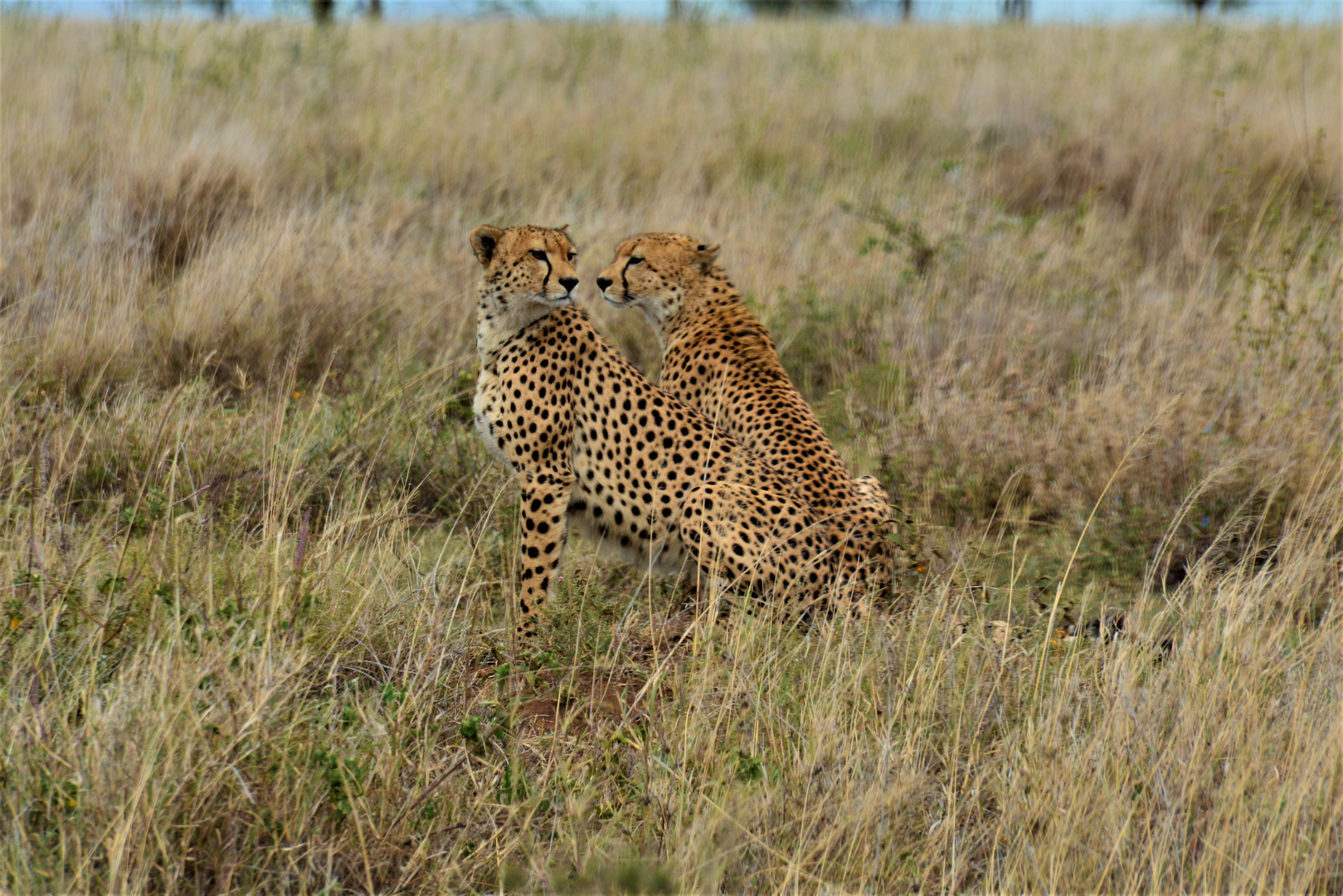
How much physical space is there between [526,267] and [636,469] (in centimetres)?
61

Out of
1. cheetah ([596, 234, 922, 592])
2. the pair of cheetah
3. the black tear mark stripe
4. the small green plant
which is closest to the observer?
the pair of cheetah

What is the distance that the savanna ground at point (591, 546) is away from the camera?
2.16 m

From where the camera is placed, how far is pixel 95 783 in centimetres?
→ 199

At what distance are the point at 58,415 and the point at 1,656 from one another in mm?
1435


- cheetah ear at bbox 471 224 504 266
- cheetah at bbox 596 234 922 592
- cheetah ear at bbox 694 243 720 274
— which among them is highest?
cheetah ear at bbox 471 224 504 266

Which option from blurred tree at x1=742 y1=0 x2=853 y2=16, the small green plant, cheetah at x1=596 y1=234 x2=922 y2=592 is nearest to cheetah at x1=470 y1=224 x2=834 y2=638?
cheetah at x1=596 y1=234 x2=922 y2=592

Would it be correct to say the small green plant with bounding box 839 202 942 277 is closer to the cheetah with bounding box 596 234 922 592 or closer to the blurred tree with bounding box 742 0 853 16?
the cheetah with bounding box 596 234 922 592

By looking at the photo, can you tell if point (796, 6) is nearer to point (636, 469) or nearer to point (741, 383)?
point (741, 383)

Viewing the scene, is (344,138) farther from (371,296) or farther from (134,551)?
(134,551)

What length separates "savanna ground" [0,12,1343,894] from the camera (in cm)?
216

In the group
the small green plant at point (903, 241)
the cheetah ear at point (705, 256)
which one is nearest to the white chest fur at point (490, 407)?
the cheetah ear at point (705, 256)

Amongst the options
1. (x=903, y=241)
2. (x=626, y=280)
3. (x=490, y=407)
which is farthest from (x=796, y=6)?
(x=490, y=407)

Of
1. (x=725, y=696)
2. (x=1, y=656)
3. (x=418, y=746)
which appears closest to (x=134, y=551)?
(x=1, y=656)

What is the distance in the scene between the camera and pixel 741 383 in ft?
13.0
